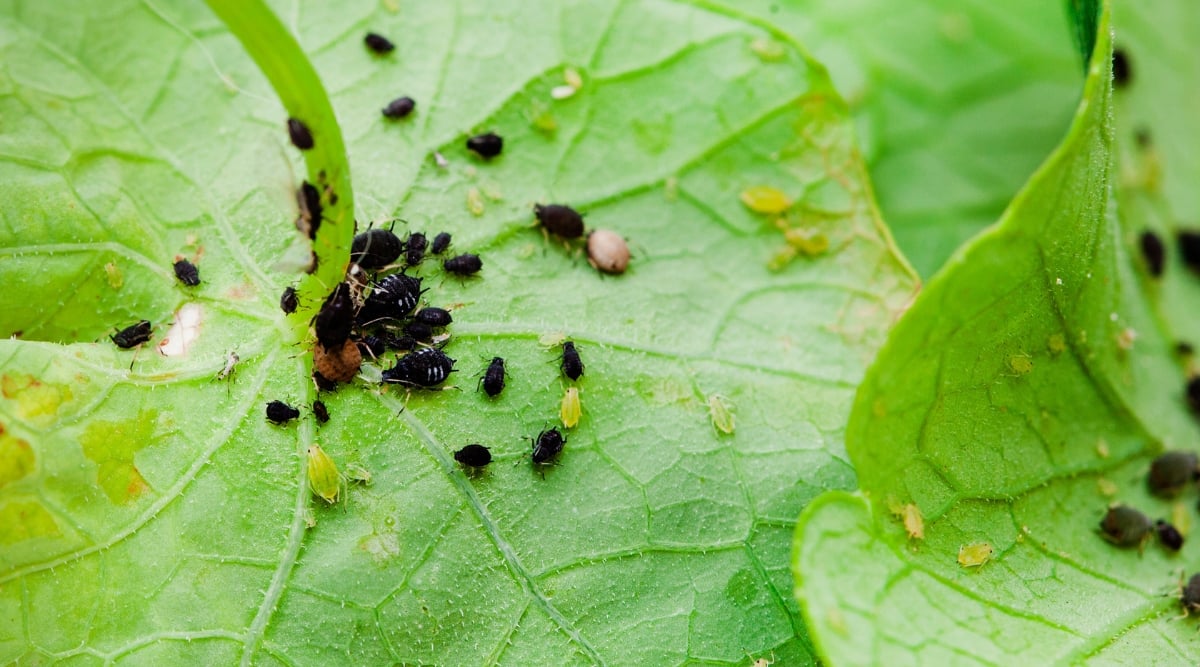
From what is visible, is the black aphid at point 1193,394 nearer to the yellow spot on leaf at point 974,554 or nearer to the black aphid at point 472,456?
the yellow spot on leaf at point 974,554

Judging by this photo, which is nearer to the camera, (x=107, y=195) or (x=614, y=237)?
Result: (x=107, y=195)

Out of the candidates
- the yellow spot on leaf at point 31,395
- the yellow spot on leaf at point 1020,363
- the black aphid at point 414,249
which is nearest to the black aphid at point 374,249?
the black aphid at point 414,249

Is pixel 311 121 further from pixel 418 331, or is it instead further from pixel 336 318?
pixel 418 331

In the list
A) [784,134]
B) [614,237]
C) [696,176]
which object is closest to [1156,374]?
[784,134]

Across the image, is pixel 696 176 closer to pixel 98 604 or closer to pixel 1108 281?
pixel 1108 281

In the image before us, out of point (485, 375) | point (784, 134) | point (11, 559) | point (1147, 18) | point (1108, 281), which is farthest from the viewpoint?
point (1147, 18)

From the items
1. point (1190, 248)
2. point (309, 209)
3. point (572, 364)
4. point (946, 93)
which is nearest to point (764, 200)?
point (572, 364)
